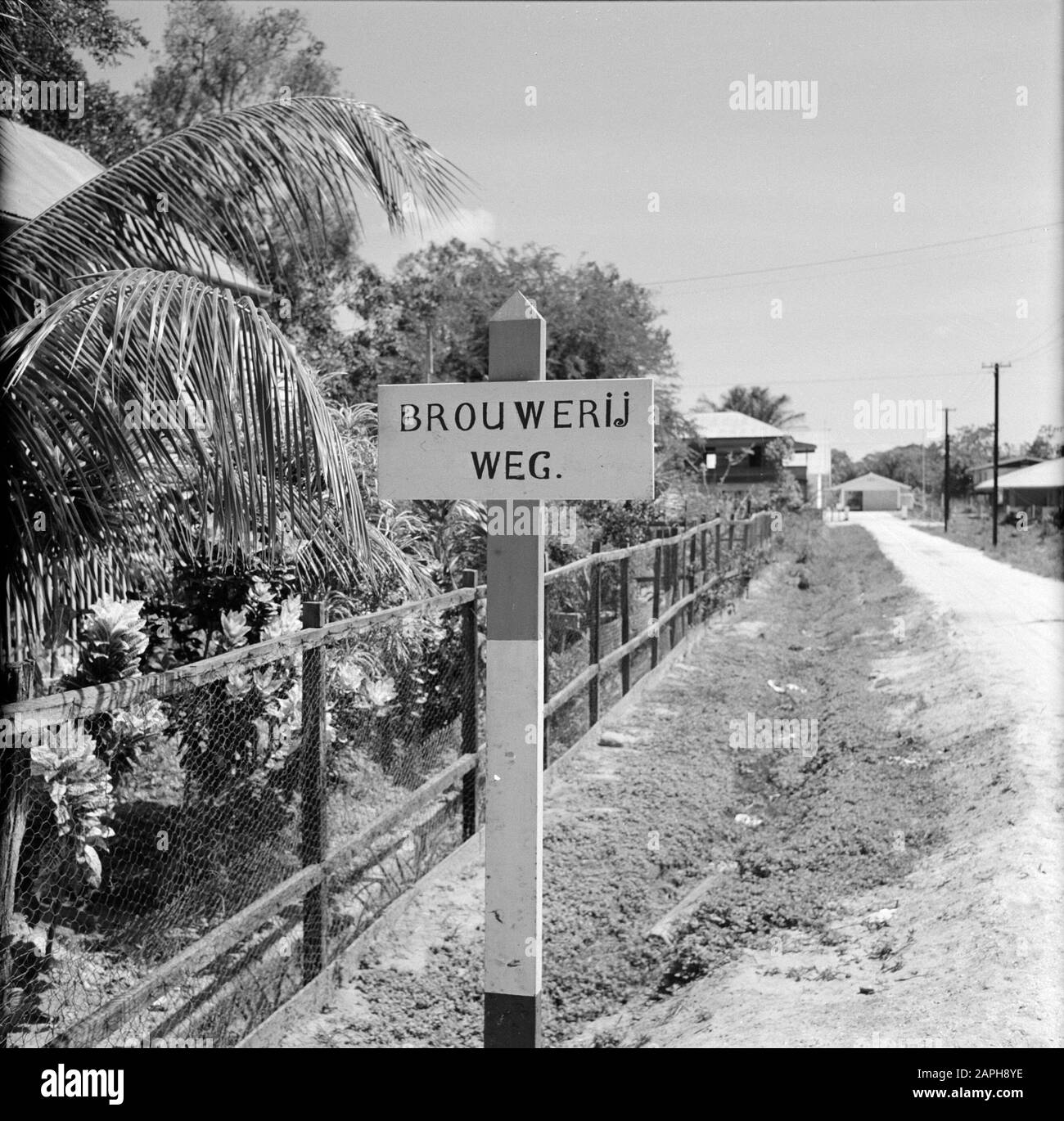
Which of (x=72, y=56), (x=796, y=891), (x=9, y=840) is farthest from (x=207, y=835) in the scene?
(x=72, y=56)

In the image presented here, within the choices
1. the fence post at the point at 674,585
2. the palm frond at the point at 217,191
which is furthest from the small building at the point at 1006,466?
the palm frond at the point at 217,191

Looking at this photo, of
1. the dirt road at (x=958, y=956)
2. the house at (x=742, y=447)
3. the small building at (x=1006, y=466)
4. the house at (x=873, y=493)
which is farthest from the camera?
the house at (x=873, y=493)

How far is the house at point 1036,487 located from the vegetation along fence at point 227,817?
177 feet

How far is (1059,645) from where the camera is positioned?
42.3 feet

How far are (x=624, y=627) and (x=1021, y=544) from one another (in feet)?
105

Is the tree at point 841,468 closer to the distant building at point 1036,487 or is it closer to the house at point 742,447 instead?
the distant building at point 1036,487

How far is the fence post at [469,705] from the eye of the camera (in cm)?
612

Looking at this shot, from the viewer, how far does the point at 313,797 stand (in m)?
4.37

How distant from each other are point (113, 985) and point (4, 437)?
1.97 m

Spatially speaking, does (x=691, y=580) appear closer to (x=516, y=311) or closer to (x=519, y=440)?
(x=516, y=311)

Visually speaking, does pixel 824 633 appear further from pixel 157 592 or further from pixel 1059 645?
pixel 157 592

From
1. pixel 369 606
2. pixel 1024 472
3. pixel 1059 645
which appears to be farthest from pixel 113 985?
pixel 1024 472
